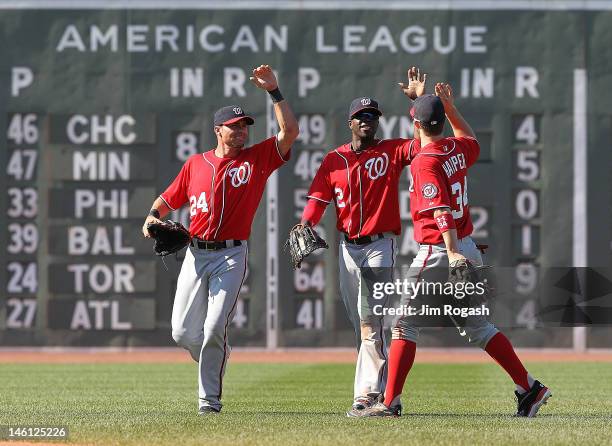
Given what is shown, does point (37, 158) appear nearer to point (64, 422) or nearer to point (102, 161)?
point (102, 161)

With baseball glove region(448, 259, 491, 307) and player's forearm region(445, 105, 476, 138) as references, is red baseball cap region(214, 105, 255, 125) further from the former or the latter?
baseball glove region(448, 259, 491, 307)

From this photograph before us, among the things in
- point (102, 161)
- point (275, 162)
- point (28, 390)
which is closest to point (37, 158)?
point (102, 161)

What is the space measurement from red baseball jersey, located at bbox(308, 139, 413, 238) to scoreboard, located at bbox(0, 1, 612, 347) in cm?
752

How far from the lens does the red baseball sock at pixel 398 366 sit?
7910 mm

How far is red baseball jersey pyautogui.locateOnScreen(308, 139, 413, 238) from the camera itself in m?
8.39

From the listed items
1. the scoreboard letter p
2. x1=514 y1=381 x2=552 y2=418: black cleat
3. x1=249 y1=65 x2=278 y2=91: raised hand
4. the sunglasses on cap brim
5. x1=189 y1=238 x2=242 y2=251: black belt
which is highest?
the scoreboard letter p

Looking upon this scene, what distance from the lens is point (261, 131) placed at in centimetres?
1628

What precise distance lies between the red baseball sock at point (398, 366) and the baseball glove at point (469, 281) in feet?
1.34

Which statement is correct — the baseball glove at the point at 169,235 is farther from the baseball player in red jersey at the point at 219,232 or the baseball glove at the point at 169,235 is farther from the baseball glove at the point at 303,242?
the baseball glove at the point at 303,242

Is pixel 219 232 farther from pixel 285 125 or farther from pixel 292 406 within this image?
A: pixel 292 406

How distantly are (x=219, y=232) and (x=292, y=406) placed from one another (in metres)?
1.57

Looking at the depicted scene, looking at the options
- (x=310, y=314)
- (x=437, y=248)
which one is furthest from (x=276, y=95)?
(x=310, y=314)

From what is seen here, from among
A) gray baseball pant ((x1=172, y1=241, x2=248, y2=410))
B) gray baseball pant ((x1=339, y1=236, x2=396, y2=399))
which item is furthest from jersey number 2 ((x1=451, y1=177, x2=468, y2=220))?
gray baseball pant ((x1=172, y1=241, x2=248, y2=410))

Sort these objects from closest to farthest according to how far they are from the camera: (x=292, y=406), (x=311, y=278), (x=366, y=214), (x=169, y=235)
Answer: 1. (x=366, y=214)
2. (x=169, y=235)
3. (x=292, y=406)
4. (x=311, y=278)
